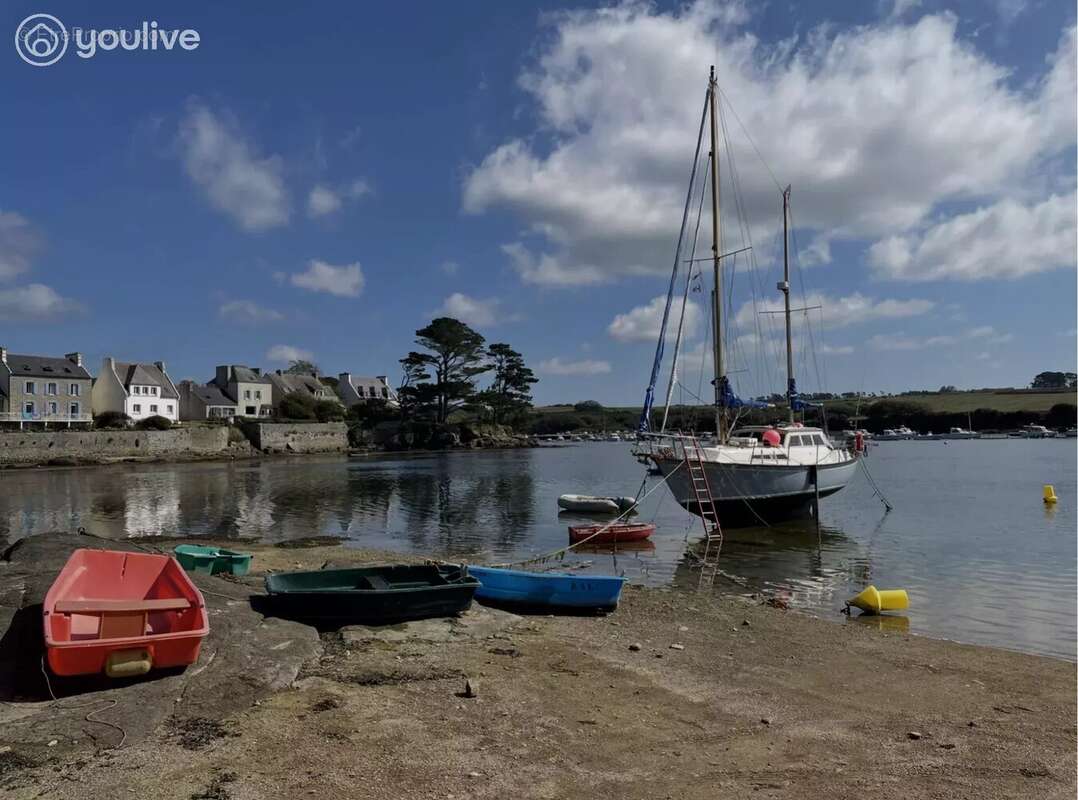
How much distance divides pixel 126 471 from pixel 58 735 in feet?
234

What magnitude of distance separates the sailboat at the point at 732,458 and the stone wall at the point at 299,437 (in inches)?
3041

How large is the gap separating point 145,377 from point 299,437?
21.1 meters

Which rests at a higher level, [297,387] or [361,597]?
[297,387]

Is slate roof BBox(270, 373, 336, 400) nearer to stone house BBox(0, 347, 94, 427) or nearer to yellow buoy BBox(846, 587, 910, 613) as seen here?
stone house BBox(0, 347, 94, 427)

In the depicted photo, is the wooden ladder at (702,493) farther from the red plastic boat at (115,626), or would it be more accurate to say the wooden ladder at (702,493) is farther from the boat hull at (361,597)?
the red plastic boat at (115,626)

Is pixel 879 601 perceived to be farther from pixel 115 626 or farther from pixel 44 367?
pixel 44 367

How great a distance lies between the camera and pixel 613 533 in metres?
26.1

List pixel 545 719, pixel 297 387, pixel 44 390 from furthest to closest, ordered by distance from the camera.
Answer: pixel 297 387 → pixel 44 390 → pixel 545 719

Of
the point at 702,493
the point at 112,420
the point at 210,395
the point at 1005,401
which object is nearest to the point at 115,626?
the point at 702,493

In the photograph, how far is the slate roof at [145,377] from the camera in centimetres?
9419

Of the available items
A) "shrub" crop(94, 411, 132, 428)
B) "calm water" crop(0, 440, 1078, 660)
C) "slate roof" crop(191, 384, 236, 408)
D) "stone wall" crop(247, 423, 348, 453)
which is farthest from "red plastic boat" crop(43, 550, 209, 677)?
"slate roof" crop(191, 384, 236, 408)

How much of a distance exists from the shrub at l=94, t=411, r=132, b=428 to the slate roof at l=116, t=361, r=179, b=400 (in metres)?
6.18

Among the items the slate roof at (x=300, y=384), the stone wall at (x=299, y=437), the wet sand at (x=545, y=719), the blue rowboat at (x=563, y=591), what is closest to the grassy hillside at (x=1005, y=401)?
the slate roof at (x=300, y=384)

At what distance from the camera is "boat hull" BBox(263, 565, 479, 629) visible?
12461 millimetres
